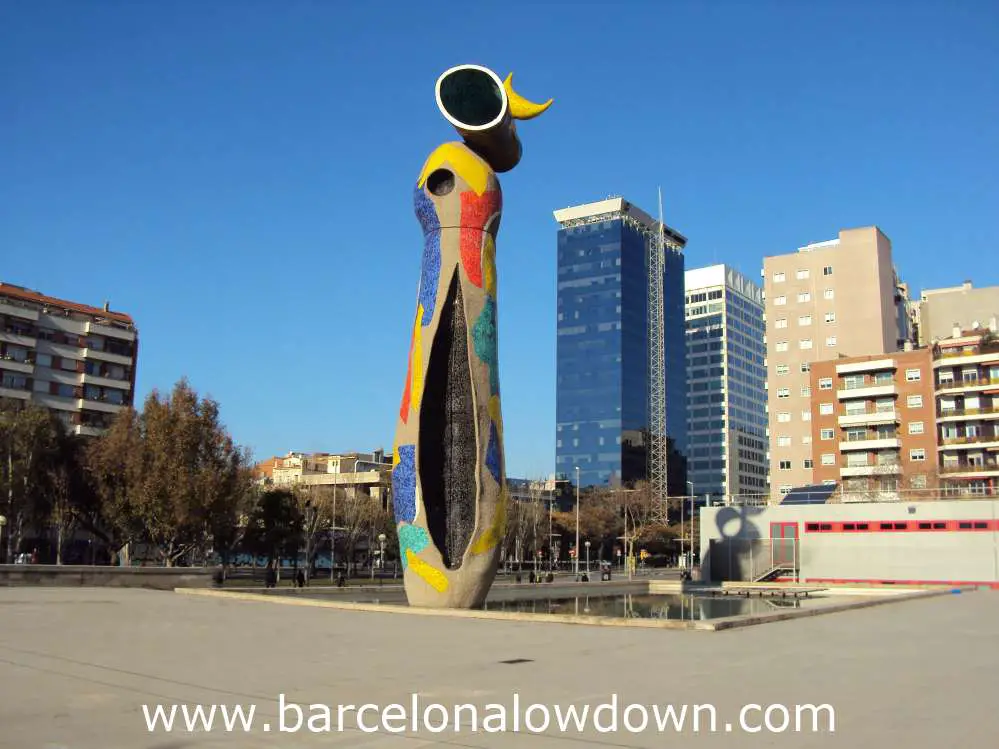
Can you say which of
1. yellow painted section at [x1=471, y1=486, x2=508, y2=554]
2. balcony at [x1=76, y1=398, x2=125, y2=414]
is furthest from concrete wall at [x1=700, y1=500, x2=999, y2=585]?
balcony at [x1=76, y1=398, x2=125, y2=414]

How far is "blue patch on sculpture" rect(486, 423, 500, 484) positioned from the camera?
77.8 feet

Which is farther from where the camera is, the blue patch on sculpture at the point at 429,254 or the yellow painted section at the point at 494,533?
the blue patch on sculpture at the point at 429,254

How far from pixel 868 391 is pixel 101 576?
57.6 m

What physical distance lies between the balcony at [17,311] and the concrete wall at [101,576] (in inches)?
1694

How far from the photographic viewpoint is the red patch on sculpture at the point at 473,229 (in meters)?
24.6

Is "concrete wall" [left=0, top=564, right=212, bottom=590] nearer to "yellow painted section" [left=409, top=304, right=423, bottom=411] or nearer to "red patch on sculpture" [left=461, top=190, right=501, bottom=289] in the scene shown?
"yellow painted section" [left=409, top=304, right=423, bottom=411]

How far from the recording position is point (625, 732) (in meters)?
8.02

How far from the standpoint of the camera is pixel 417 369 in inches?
958

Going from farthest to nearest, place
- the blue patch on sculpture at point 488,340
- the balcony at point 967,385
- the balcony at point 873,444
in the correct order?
1. the balcony at point 873,444
2. the balcony at point 967,385
3. the blue patch on sculpture at point 488,340

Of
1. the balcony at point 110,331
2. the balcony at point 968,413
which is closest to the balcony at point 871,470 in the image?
the balcony at point 968,413

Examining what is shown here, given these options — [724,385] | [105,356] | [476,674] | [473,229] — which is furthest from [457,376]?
[724,385]

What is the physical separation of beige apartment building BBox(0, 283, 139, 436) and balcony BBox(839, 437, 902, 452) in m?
55.3

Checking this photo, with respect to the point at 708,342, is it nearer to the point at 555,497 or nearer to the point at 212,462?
the point at 555,497

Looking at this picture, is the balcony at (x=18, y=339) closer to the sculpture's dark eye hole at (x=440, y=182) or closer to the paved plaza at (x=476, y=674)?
the sculpture's dark eye hole at (x=440, y=182)
